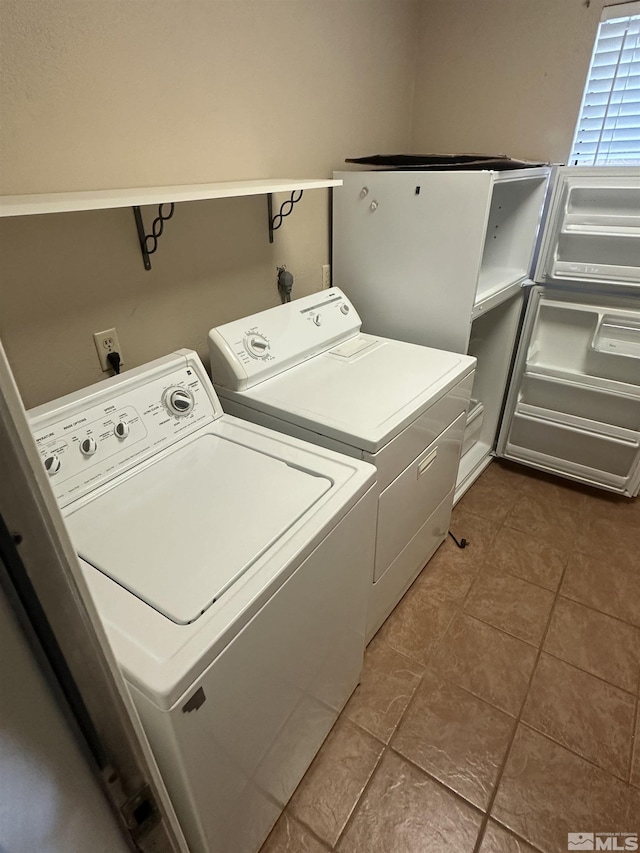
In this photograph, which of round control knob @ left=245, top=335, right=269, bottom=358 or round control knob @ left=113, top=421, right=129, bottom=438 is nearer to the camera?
round control knob @ left=113, top=421, right=129, bottom=438

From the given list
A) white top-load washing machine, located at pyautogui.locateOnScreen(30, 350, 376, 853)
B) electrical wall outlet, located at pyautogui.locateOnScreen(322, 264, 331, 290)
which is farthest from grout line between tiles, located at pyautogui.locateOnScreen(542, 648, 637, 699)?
electrical wall outlet, located at pyautogui.locateOnScreen(322, 264, 331, 290)

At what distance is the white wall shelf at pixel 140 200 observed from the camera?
0.88 meters

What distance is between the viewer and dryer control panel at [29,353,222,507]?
3.48ft

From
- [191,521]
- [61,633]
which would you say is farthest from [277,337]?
[61,633]

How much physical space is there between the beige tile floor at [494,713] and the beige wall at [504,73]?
5.96 feet

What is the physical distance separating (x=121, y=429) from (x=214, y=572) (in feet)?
1.63

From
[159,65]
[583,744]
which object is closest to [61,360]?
[159,65]

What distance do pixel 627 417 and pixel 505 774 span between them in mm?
1647

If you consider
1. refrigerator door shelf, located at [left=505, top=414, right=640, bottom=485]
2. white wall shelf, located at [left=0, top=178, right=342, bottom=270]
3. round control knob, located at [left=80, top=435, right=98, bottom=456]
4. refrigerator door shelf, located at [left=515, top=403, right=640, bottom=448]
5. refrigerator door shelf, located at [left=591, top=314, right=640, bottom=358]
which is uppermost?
white wall shelf, located at [left=0, top=178, right=342, bottom=270]

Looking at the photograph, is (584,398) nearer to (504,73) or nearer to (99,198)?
(504,73)

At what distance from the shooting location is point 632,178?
5.96ft

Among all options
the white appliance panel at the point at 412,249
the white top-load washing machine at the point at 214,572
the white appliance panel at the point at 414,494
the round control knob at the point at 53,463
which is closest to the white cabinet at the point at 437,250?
the white appliance panel at the point at 412,249

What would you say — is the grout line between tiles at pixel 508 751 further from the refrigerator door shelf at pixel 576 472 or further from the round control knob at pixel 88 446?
the round control knob at pixel 88 446

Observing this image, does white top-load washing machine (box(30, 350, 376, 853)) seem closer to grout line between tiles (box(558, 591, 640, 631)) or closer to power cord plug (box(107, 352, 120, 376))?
power cord plug (box(107, 352, 120, 376))
